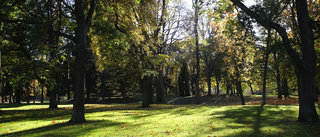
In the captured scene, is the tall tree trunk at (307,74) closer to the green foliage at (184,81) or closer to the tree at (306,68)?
the tree at (306,68)

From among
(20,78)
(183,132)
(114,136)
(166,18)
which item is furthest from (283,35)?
(20,78)

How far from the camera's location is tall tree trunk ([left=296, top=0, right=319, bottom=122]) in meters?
9.53

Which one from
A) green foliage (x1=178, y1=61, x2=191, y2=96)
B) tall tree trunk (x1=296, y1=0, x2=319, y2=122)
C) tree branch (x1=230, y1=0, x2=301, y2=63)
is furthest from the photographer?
green foliage (x1=178, y1=61, x2=191, y2=96)

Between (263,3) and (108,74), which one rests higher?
(263,3)

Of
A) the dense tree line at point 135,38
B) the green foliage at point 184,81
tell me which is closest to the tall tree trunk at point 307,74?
the dense tree line at point 135,38

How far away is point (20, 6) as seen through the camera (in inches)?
579

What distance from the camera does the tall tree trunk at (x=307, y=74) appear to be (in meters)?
9.53

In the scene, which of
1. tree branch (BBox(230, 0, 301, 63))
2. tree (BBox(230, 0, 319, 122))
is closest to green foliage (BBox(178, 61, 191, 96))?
tree branch (BBox(230, 0, 301, 63))

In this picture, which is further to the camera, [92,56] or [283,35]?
[92,56]

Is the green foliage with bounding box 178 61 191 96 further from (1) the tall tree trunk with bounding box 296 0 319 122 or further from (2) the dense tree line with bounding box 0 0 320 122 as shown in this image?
(1) the tall tree trunk with bounding box 296 0 319 122

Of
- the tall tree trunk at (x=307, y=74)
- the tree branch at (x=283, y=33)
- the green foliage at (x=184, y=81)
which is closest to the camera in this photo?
the tall tree trunk at (x=307, y=74)

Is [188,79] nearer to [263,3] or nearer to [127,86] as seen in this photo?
[127,86]

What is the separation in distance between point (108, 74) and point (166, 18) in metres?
19.3

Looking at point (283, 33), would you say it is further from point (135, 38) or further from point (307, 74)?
point (135, 38)
